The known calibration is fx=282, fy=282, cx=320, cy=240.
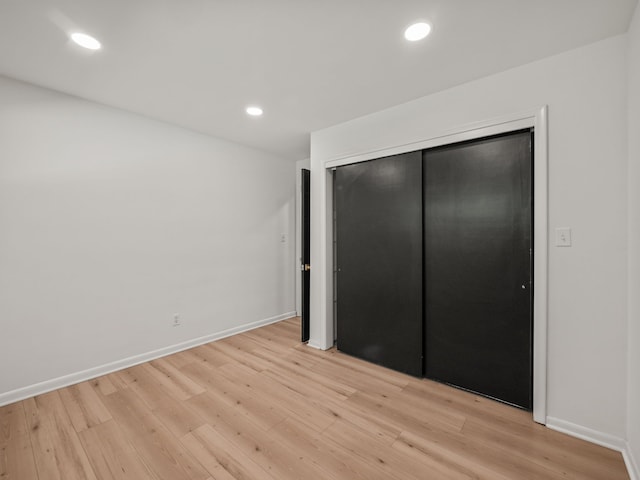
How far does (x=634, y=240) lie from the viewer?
161cm

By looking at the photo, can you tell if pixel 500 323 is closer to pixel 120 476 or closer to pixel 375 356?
pixel 375 356

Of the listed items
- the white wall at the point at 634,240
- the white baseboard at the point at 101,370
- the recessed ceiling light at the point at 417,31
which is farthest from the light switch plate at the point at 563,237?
the white baseboard at the point at 101,370

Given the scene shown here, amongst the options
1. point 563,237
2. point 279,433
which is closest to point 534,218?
point 563,237

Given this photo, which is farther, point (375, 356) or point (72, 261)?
point (375, 356)

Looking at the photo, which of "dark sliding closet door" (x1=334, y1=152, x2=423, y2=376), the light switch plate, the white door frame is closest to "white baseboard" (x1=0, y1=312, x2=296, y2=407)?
the white door frame

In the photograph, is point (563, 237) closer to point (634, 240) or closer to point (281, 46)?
point (634, 240)

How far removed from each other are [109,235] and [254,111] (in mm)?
1881

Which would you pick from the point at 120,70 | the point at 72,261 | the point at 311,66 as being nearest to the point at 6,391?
the point at 72,261

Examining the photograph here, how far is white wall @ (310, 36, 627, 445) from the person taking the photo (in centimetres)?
173

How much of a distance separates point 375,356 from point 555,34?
2.86 m

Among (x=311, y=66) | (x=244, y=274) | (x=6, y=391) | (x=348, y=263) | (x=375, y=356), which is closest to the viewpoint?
(x=311, y=66)

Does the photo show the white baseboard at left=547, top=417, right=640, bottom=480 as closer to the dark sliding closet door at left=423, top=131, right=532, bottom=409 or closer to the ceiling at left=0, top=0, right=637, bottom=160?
the dark sliding closet door at left=423, top=131, right=532, bottom=409

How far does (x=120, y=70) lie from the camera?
7.02 ft

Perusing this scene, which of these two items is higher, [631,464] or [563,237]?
[563,237]
